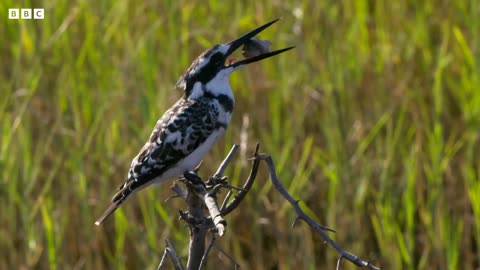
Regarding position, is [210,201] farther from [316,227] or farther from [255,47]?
[255,47]

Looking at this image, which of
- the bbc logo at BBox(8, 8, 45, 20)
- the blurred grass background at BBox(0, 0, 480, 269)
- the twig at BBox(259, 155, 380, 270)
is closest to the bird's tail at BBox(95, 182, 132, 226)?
the blurred grass background at BBox(0, 0, 480, 269)

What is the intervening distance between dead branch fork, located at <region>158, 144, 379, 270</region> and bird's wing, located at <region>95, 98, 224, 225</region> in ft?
0.80

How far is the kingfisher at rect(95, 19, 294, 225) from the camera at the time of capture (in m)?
2.84

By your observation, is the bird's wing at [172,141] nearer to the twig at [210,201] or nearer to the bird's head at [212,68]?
the bird's head at [212,68]

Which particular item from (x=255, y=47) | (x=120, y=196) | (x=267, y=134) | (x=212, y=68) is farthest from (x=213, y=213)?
(x=267, y=134)

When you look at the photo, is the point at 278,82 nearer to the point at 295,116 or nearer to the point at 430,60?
the point at 295,116

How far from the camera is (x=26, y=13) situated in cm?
428

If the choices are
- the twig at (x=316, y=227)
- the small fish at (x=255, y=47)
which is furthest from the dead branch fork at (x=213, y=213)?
the small fish at (x=255, y=47)

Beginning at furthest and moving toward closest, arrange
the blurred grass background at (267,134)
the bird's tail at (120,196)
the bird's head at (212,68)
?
the blurred grass background at (267,134) < the bird's head at (212,68) < the bird's tail at (120,196)

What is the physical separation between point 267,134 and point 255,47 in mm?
1381

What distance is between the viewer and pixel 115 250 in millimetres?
3836

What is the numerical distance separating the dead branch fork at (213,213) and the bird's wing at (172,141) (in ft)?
0.80

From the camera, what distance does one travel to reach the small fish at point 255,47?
254cm

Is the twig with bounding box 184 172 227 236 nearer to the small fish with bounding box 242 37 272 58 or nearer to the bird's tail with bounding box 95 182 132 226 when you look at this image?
the bird's tail with bounding box 95 182 132 226
